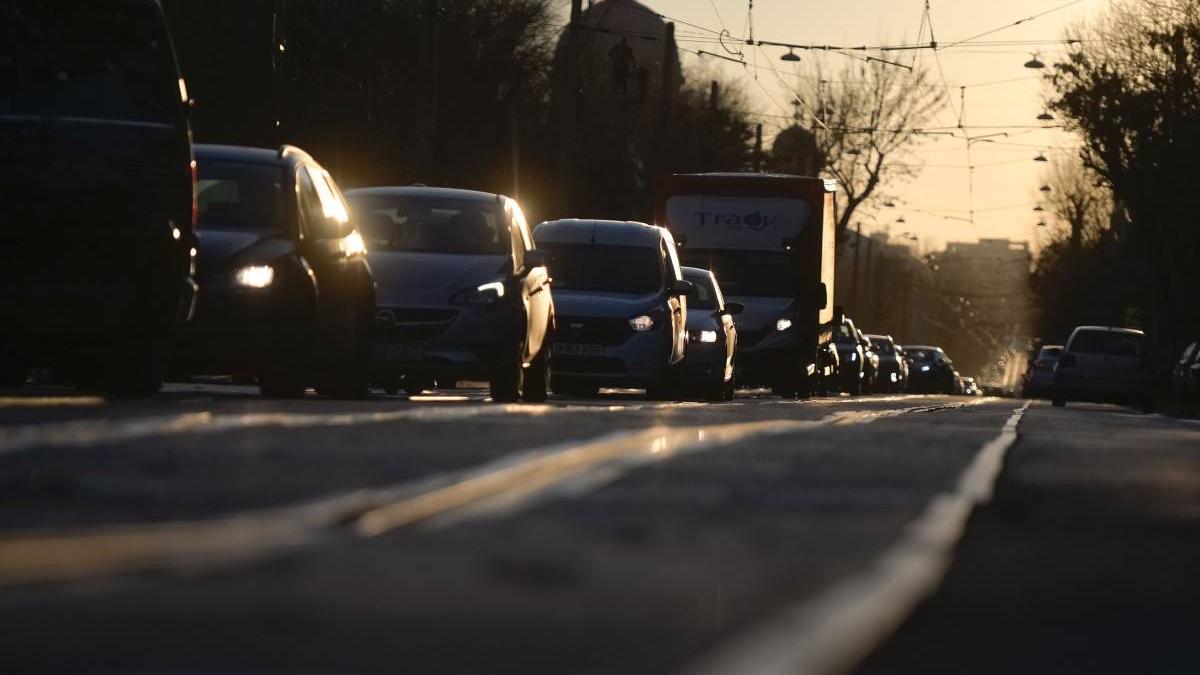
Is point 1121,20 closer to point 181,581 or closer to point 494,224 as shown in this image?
point 494,224

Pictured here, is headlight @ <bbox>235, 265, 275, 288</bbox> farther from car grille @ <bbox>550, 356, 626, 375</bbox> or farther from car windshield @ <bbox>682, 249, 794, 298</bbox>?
car windshield @ <bbox>682, 249, 794, 298</bbox>

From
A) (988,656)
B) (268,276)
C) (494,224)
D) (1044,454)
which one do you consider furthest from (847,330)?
(988,656)

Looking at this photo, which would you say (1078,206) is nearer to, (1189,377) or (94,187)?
(1189,377)

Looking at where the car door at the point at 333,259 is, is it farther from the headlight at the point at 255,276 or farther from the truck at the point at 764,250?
the truck at the point at 764,250

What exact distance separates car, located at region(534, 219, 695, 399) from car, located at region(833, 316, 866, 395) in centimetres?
2431

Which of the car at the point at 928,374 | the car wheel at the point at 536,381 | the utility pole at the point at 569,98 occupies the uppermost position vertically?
the utility pole at the point at 569,98

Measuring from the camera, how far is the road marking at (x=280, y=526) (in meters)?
2.22

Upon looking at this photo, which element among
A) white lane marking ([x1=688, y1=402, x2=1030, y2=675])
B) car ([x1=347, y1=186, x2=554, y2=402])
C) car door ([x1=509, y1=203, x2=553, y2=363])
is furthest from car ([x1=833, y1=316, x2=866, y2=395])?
white lane marking ([x1=688, y1=402, x2=1030, y2=675])

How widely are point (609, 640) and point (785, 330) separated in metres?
31.5

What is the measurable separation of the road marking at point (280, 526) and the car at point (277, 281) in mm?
8253

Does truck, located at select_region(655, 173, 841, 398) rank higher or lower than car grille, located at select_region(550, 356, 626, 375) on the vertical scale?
higher

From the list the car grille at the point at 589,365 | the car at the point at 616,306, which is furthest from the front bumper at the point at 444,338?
the car at the point at 616,306

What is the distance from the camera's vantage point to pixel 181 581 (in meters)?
2.20

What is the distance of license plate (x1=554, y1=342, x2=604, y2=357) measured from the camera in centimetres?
2222
